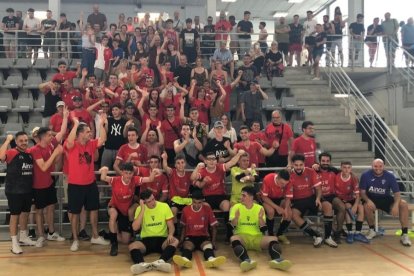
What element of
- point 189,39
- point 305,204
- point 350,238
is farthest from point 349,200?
point 189,39

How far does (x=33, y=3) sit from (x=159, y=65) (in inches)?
540

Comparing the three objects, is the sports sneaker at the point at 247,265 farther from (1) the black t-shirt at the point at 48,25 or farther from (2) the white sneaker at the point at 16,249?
(1) the black t-shirt at the point at 48,25

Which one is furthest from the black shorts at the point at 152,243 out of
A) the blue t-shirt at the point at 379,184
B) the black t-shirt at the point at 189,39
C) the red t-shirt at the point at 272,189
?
the black t-shirt at the point at 189,39

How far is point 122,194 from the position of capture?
714 cm

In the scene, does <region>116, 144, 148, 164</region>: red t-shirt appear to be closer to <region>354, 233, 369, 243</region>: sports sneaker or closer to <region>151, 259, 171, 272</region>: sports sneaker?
<region>151, 259, 171, 272</region>: sports sneaker

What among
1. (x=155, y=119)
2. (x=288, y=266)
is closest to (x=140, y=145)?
(x=155, y=119)

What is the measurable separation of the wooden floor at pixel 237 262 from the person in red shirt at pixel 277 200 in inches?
16.2

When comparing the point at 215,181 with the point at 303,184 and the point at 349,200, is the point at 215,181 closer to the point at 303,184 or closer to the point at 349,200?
the point at 303,184

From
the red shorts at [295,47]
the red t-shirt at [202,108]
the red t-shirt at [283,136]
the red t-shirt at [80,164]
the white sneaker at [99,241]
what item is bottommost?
the white sneaker at [99,241]

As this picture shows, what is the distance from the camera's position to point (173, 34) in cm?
1226

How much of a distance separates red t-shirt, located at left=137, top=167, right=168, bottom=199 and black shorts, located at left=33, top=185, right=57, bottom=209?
156 centimetres

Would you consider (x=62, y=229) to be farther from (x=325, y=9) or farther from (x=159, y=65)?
(x=325, y=9)

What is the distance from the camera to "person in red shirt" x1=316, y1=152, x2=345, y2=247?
300 inches

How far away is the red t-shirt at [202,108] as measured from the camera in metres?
9.56
